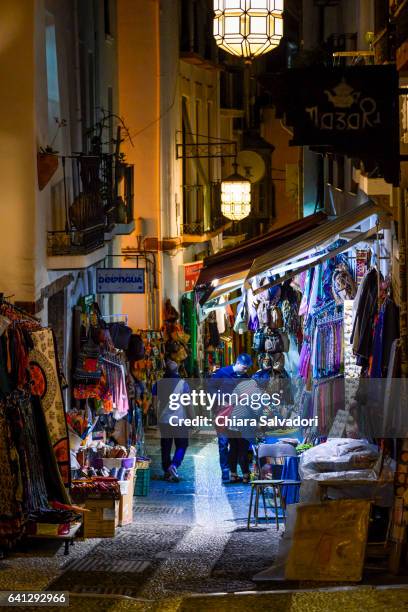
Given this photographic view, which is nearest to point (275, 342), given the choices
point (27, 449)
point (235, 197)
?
point (27, 449)

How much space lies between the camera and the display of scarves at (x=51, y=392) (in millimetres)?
15023

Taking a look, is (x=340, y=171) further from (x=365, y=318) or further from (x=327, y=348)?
(x=365, y=318)

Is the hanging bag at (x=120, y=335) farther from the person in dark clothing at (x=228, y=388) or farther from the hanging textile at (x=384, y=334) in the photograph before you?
the hanging textile at (x=384, y=334)

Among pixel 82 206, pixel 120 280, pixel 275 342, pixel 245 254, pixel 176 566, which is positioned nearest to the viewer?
pixel 176 566

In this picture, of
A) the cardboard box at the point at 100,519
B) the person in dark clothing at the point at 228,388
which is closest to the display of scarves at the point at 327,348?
the person in dark clothing at the point at 228,388

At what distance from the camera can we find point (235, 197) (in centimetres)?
2967

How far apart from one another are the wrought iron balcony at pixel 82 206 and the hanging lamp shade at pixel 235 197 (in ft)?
29.8

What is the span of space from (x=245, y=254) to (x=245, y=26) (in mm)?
4192

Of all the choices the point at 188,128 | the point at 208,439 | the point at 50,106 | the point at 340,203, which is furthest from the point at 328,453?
the point at 188,128

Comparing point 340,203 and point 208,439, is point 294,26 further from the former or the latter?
point 340,203

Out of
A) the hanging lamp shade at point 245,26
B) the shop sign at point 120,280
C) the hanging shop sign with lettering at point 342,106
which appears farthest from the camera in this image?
the shop sign at point 120,280

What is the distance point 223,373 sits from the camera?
19.7 metres

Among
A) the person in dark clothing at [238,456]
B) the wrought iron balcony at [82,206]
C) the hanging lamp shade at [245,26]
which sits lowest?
the person in dark clothing at [238,456]

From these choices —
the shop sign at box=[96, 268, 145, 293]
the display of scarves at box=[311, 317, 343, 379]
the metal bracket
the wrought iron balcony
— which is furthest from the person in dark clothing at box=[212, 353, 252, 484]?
the metal bracket
